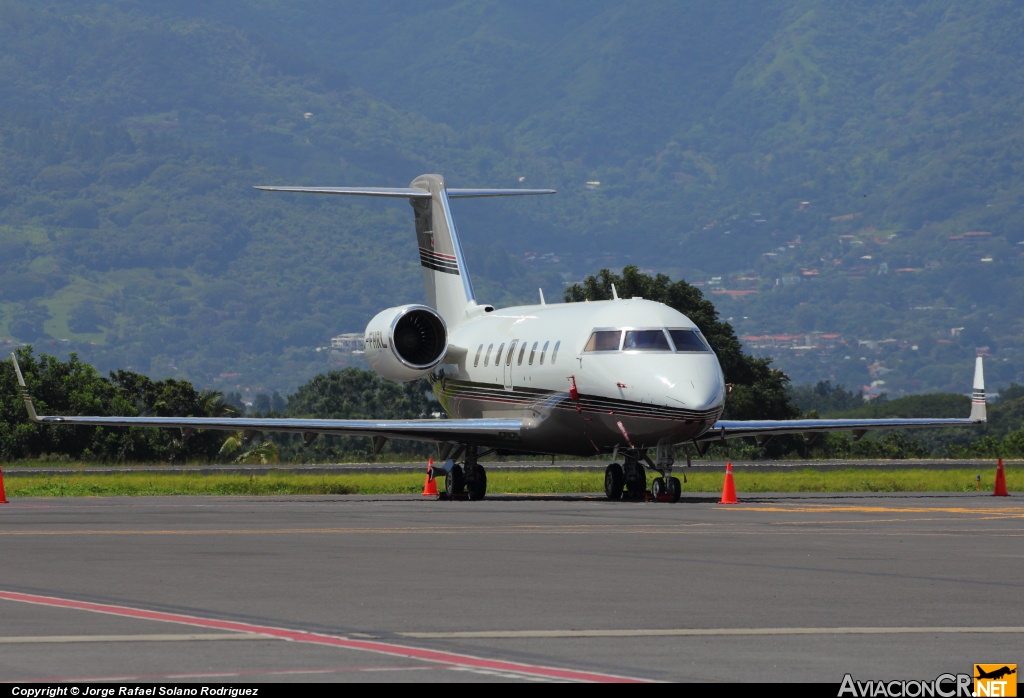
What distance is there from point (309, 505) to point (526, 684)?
A: 62.9 ft

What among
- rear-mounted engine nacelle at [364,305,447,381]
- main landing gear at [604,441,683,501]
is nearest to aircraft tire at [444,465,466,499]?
main landing gear at [604,441,683,501]

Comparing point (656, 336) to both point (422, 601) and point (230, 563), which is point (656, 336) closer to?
point (230, 563)

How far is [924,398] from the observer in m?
150

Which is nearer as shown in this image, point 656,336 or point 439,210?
point 656,336

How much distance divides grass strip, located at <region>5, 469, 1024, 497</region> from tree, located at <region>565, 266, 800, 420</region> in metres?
27.0

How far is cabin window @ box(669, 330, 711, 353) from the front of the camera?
2817 cm

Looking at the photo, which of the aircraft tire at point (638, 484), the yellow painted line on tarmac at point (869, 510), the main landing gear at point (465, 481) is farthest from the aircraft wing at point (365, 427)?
the yellow painted line on tarmac at point (869, 510)

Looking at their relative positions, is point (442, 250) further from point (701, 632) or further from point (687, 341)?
point (701, 632)

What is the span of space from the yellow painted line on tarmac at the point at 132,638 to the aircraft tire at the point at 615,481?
63.6 ft

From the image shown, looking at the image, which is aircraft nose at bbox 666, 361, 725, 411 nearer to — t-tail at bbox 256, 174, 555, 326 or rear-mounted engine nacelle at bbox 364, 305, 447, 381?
rear-mounted engine nacelle at bbox 364, 305, 447, 381

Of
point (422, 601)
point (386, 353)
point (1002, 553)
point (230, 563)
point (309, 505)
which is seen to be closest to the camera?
point (422, 601)

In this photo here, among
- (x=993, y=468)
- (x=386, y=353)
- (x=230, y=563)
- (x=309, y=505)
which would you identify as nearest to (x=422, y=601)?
(x=230, y=563)

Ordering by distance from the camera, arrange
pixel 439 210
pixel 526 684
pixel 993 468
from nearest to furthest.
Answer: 1. pixel 526 684
2. pixel 439 210
3. pixel 993 468

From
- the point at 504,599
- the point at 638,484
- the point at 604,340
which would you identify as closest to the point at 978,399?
the point at 638,484
